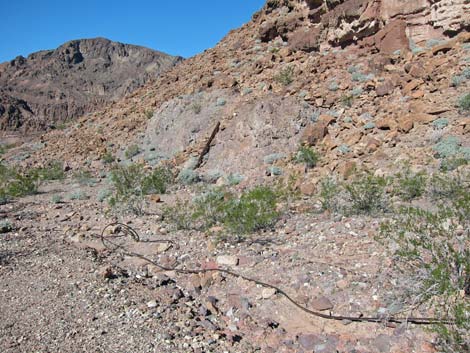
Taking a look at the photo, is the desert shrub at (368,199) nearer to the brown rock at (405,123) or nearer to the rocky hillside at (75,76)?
the brown rock at (405,123)

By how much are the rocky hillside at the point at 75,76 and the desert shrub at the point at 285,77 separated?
49.0 m

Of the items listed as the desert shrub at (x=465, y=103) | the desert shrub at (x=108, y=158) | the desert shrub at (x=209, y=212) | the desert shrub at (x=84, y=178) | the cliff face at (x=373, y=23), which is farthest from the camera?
the desert shrub at (x=108, y=158)

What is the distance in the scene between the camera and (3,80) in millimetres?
69938

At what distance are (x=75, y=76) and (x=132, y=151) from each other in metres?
68.2

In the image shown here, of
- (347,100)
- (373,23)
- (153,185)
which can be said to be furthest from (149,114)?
(373,23)

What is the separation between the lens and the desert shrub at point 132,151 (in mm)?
12789

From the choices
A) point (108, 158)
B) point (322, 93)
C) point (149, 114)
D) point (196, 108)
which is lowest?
point (108, 158)

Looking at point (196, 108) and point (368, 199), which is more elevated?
point (196, 108)

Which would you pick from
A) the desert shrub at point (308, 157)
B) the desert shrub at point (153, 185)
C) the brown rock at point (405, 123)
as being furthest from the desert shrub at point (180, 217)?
the brown rock at point (405, 123)

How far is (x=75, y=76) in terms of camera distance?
73.3 m

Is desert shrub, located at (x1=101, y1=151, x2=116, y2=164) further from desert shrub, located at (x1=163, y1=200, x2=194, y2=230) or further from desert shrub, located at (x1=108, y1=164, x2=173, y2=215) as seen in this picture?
desert shrub, located at (x1=163, y1=200, x2=194, y2=230)

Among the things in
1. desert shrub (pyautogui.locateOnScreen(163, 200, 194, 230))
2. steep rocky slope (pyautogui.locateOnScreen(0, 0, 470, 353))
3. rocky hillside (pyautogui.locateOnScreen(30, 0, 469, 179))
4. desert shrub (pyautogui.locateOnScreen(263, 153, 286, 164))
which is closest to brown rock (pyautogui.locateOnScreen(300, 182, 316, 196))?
steep rocky slope (pyautogui.locateOnScreen(0, 0, 470, 353))

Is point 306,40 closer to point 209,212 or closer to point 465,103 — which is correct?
point 465,103

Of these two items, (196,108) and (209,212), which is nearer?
(209,212)
